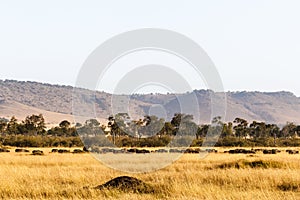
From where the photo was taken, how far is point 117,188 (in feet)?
52.3

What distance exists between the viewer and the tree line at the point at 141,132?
63.2m

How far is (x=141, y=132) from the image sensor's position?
70.9 metres

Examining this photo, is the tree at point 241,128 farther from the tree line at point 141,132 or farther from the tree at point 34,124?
the tree at point 34,124

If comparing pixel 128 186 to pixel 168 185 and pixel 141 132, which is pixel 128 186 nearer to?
pixel 168 185

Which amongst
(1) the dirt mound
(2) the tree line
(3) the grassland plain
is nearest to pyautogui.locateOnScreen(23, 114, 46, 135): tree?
(2) the tree line

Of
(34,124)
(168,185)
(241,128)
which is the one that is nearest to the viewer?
(168,185)

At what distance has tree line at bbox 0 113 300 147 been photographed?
6325 centimetres

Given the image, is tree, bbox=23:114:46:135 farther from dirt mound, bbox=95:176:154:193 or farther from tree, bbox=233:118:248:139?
dirt mound, bbox=95:176:154:193

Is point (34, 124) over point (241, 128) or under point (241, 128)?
over

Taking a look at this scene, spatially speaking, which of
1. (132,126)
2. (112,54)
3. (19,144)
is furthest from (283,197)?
(19,144)

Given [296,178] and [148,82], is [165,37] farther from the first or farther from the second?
[296,178]

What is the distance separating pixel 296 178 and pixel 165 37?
12154mm

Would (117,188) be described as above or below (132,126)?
below

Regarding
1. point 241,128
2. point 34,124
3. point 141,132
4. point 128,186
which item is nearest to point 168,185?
point 128,186
